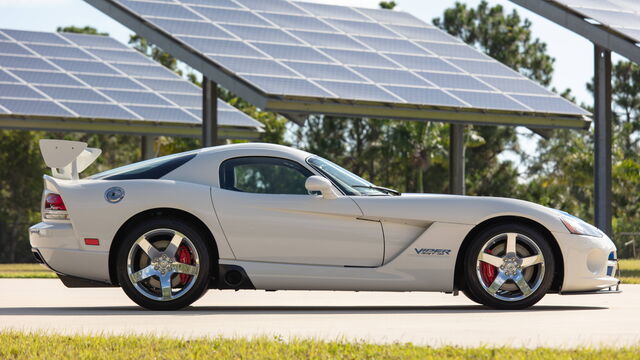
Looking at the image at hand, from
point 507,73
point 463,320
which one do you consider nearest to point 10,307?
point 463,320

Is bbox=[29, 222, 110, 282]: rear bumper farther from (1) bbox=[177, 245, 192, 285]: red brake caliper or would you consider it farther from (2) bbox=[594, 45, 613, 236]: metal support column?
(2) bbox=[594, 45, 613, 236]: metal support column

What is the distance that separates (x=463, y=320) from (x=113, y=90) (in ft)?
59.7

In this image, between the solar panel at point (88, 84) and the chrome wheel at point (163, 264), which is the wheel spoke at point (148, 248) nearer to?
the chrome wheel at point (163, 264)

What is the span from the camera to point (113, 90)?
82.3 ft

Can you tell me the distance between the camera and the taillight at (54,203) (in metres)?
9.11

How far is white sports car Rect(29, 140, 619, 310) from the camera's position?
8945 millimetres

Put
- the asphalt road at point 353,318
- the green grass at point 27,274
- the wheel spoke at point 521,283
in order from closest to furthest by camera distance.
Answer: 1. the asphalt road at point 353,318
2. the wheel spoke at point 521,283
3. the green grass at point 27,274

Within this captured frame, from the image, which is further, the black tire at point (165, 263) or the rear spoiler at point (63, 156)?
the rear spoiler at point (63, 156)

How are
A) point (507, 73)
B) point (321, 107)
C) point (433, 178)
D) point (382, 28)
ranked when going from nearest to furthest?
point (321, 107)
point (507, 73)
point (382, 28)
point (433, 178)

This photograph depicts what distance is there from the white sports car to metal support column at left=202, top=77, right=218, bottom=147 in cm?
1051

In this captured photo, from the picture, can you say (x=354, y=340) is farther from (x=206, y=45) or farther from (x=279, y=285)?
(x=206, y=45)

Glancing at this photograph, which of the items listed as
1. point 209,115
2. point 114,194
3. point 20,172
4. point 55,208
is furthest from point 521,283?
point 20,172

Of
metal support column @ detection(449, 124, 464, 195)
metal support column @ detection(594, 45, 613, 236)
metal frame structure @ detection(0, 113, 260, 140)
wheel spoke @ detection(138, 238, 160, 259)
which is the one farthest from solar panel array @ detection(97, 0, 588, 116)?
wheel spoke @ detection(138, 238, 160, 259)

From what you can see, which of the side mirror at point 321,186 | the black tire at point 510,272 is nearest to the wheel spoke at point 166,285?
the side mirror at point 321,186
